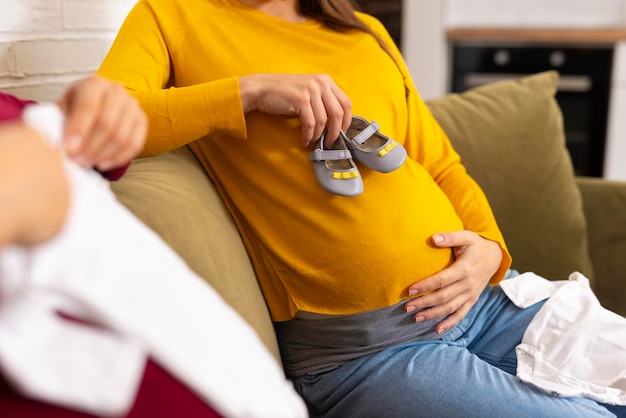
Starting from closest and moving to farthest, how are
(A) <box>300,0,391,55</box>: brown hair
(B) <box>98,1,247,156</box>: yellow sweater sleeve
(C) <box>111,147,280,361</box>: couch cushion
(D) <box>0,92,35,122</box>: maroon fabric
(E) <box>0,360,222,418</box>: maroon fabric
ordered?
(E) <box>0,360,222,418</box>: maroon fabric
(D) <box>0,92,35,122</box>: maroon fabric
(C) <box>111,147,280,361</box>: couch cushion
(B) <box>98,1,247,156</box>: yellow sweater sleeve
(A) <box>300,0,391,55</box>: brown hair

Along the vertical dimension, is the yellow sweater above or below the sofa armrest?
above

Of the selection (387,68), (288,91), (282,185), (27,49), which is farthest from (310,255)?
(27,49)

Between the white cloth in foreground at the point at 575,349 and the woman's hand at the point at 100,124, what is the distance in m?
0.69

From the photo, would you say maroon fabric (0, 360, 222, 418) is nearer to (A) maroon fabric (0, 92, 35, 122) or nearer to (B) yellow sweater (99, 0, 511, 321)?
(A) maroon fabric (0, 92, 35, 122)

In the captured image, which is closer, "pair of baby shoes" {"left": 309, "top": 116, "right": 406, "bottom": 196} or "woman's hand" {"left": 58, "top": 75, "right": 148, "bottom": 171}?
"woman's hand" {"left": 58, "top": 75, "right": 148, "bottom": 171}

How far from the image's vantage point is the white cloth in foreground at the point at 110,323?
0.57 m

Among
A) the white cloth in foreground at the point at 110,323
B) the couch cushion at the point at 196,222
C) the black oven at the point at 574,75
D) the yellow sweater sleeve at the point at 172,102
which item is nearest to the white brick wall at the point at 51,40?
the yellow sweater sleeve at the point at 172,102

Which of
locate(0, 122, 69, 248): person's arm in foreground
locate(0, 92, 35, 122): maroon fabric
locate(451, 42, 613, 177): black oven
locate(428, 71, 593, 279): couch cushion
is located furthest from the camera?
locate(451, 42, 613, 177): black oven

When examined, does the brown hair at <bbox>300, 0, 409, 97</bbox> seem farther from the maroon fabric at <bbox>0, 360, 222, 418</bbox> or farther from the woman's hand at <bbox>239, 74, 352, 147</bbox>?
Answer: the maroon fabric at <bbox>0, 360, 222, 418</bbox>

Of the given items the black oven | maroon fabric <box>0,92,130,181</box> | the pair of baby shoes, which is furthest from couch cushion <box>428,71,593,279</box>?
the black oven

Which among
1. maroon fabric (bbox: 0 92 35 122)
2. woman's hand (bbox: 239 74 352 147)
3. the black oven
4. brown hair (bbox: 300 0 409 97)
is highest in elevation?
maroon fabric (bbox: 0 92 35 122)

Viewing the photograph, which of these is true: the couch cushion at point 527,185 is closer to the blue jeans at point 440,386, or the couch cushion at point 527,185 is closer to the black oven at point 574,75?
the blue jeans at point 440,386

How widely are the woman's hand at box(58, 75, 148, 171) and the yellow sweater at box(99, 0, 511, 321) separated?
0.37m

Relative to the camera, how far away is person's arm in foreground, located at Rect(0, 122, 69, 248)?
533 millimetres
